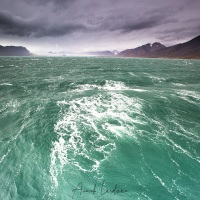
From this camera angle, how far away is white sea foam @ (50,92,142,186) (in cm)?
2145

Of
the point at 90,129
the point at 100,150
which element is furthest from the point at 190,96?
the point at 100,150

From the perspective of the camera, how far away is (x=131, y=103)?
1630 inches

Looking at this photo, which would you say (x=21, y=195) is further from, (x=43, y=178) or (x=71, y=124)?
(x=71, y=124)

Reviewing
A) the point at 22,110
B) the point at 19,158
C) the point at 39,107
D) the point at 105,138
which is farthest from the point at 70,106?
the point at 19,158

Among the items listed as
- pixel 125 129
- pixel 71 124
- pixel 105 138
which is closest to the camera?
pixel 105 138

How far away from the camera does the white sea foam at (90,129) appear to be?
21.5m

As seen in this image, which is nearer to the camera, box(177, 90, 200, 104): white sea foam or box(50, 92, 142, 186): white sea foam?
box(50, 92, 142, 186): white sea foam

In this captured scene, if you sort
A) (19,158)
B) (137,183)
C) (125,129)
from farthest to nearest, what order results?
(125,129) → (19,158) → (137,183)

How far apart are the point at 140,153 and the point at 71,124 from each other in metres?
15.3
